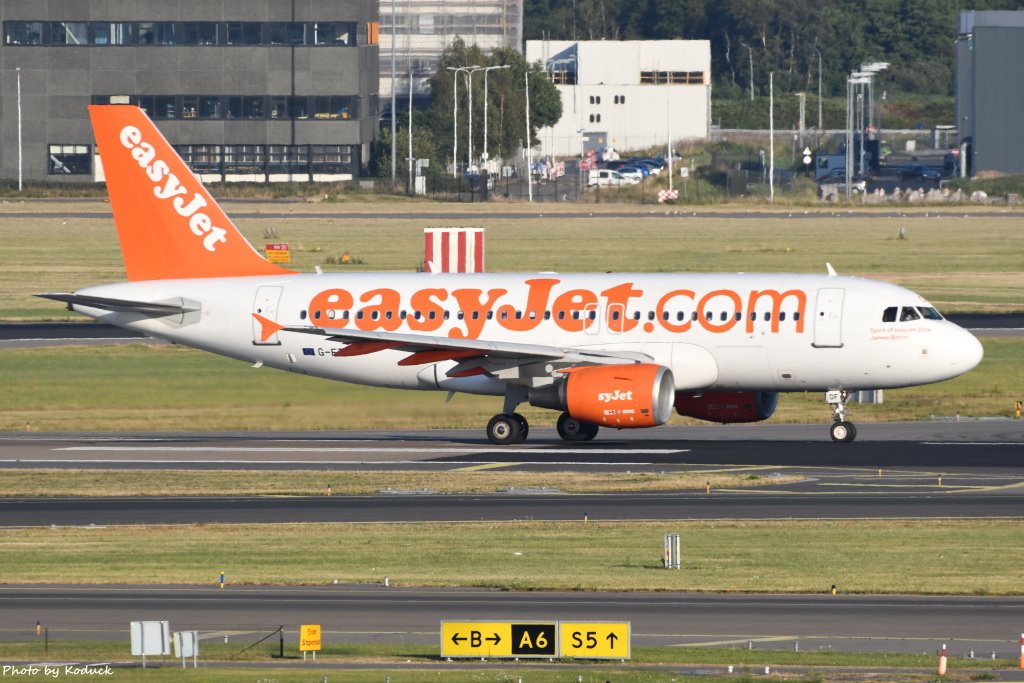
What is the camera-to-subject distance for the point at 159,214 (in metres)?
51.2

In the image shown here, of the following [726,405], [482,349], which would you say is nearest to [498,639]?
[482,349]

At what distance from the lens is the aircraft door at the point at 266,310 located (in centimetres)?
5025

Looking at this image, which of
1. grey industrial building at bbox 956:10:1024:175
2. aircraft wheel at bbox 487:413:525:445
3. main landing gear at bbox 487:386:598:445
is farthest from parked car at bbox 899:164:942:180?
aircraft wheel at bbox 487:413:525:445

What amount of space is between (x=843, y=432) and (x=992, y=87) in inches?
5102

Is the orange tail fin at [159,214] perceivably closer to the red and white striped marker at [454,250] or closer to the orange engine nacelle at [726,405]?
the red and white striped marker at [454,250]

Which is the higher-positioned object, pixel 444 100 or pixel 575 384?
pixel 444 100

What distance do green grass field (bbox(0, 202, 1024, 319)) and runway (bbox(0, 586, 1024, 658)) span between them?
184 ft

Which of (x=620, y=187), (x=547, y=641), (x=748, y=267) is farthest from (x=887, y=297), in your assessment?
(x=620, y=187)

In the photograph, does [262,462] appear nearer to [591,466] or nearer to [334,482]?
[334,482]

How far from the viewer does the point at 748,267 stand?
10031 cm

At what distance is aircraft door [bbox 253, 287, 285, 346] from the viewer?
165ft

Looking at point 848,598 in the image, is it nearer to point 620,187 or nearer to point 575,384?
point 575,384

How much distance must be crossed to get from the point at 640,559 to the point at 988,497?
10525 mm

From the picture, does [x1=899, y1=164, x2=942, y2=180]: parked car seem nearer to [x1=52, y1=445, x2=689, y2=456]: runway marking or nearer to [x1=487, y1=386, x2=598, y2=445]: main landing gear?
[x1=487, y1=386, x2=598, y2=445]: main landing gear
